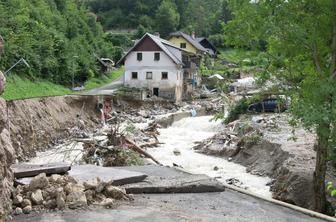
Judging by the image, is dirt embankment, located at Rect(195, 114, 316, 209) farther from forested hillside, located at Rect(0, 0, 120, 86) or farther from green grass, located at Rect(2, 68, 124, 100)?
forested hillside, located at Rect(0, 0, 120, 86)

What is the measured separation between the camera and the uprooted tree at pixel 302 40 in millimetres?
10781

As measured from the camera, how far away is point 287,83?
490 inches

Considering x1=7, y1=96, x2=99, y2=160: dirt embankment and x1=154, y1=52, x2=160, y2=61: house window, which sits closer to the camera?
x1=7, y1=96, x2=99, y2=160: dirt embankment

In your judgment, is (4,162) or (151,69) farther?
(151,69)

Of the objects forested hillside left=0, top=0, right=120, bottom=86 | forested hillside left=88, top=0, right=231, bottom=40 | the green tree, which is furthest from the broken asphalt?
the green tree

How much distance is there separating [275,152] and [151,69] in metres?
34.8

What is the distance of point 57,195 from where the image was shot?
25.3 ft

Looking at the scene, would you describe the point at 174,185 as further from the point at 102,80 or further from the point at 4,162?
the point at 102,80

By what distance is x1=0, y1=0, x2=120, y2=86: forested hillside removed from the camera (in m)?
39.3

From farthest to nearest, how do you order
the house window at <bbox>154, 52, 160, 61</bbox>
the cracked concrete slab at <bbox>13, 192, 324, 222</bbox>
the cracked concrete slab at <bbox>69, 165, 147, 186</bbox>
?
the house window at <bbox>154, 52, 160, 61</bbox> < the cracked concrete slab at <bbox>69, 165, 147, 186</bbox> < the cracked concrete slab at <bbox>13, 192, 324, 222</bbox>

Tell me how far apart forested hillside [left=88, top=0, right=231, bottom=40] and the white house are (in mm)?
42333

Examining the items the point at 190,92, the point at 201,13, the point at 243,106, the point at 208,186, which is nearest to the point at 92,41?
the point at 190,92

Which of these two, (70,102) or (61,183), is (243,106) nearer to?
(70,102)

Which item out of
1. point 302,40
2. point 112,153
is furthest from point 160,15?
point 302,40
